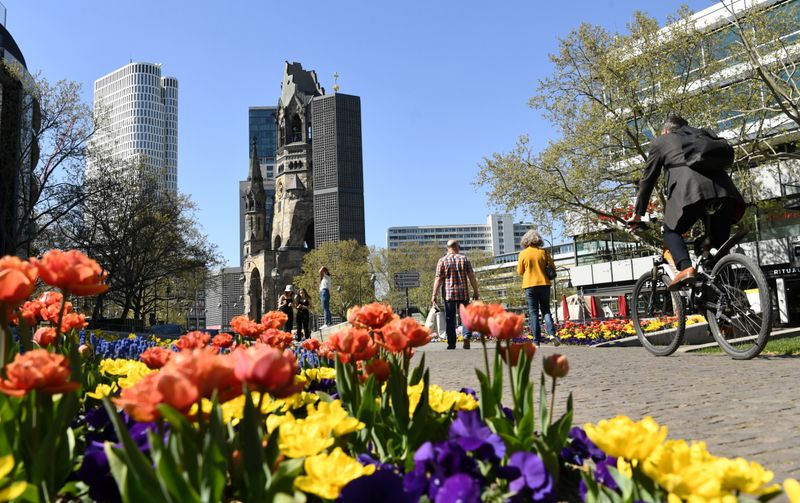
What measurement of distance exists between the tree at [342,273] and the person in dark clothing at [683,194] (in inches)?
2523

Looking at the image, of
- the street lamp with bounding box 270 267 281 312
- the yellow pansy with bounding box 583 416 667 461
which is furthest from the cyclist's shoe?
the street lamp with bounding box 270 267 281 312

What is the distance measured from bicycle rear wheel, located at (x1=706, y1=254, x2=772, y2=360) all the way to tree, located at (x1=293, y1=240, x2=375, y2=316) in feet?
210

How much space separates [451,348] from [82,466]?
10259 millimetres

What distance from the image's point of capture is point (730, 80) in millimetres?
27391

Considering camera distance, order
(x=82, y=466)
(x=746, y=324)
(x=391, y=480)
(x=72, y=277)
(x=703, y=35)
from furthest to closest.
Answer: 1. (x=703, y=35)
2. (x=746, y=324)
3. (x=72, y=277)
4. (x=82, y=466)
5. (x=391, y=480)

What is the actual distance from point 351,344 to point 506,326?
511 mm

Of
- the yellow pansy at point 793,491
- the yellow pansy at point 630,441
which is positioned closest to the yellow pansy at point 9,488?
the yellow pansy at point 630,441

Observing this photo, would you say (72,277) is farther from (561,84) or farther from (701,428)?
(561,84)

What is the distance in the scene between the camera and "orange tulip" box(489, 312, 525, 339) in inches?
80.4

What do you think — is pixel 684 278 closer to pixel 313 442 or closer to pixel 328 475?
pixel 313 442

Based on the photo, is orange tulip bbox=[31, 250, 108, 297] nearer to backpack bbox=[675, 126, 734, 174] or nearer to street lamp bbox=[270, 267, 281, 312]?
backpack bbox=[675, 126, 734, 174]

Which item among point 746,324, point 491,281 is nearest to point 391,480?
point 746,324

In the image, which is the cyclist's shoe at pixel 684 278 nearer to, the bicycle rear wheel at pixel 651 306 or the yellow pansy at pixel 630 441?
the bicycle rear wheel at pixel 651 306

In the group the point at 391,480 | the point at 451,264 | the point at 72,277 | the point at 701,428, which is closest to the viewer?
the point at 391,480
